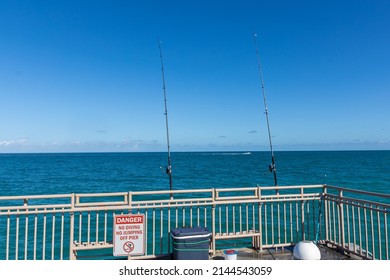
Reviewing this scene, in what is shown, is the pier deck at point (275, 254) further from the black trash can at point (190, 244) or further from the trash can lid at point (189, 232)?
the trash can lid at point (189, 232)

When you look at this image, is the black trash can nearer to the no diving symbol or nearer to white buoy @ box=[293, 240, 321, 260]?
the no diving symbol

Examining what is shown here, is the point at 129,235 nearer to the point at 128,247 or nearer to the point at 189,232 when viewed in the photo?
the point at 128,247

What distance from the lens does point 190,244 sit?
452 cm

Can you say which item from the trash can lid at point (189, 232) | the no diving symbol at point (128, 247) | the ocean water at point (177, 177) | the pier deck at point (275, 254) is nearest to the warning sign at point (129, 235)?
the no diving symbol at point (128, 247)

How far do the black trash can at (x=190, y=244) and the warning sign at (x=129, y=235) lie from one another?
504 millimetres

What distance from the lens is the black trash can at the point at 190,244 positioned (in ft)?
14.8

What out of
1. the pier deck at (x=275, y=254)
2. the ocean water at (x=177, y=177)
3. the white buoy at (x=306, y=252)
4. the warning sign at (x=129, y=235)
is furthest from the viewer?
the ocean water at (x=177, y=177)

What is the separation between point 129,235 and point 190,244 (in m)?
0.92

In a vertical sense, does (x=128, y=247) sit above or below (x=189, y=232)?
below

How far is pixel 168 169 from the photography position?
9.23 m

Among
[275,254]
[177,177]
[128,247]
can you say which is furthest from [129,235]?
[177,177]
